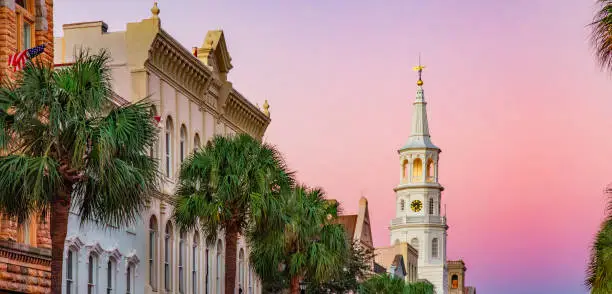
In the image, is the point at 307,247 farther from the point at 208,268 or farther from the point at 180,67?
the point at 180,67

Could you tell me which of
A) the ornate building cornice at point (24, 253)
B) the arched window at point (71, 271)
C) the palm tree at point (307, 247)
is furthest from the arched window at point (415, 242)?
the ornate building cornice at point (24, 253)

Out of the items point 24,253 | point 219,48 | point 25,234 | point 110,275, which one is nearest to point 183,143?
point 219,48

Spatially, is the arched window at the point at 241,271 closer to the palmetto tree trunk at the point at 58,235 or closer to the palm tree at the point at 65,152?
the palm tree at the point at 65,152

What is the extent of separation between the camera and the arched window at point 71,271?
4491 centimetres

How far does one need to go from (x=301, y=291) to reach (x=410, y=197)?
129 meters

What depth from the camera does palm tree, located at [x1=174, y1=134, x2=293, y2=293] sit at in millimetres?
45000

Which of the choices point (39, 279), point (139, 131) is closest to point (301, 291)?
point (39, 279)

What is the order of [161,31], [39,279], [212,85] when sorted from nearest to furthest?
[39,279] < [161,31] < [212,85]

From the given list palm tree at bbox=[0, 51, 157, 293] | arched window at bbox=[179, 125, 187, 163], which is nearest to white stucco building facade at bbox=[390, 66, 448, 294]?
arched window at bbox=[179, 125, 187, 163]

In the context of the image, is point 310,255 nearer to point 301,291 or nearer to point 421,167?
point 301,291

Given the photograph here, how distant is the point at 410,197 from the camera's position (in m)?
185

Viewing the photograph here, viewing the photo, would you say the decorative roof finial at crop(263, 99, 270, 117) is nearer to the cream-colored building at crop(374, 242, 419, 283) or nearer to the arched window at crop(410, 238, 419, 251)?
the cream-colored building at crop(374, 242, 419, 283)

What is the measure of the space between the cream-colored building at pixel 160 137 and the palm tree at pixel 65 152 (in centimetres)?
1511

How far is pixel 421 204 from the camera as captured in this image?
183375mm
